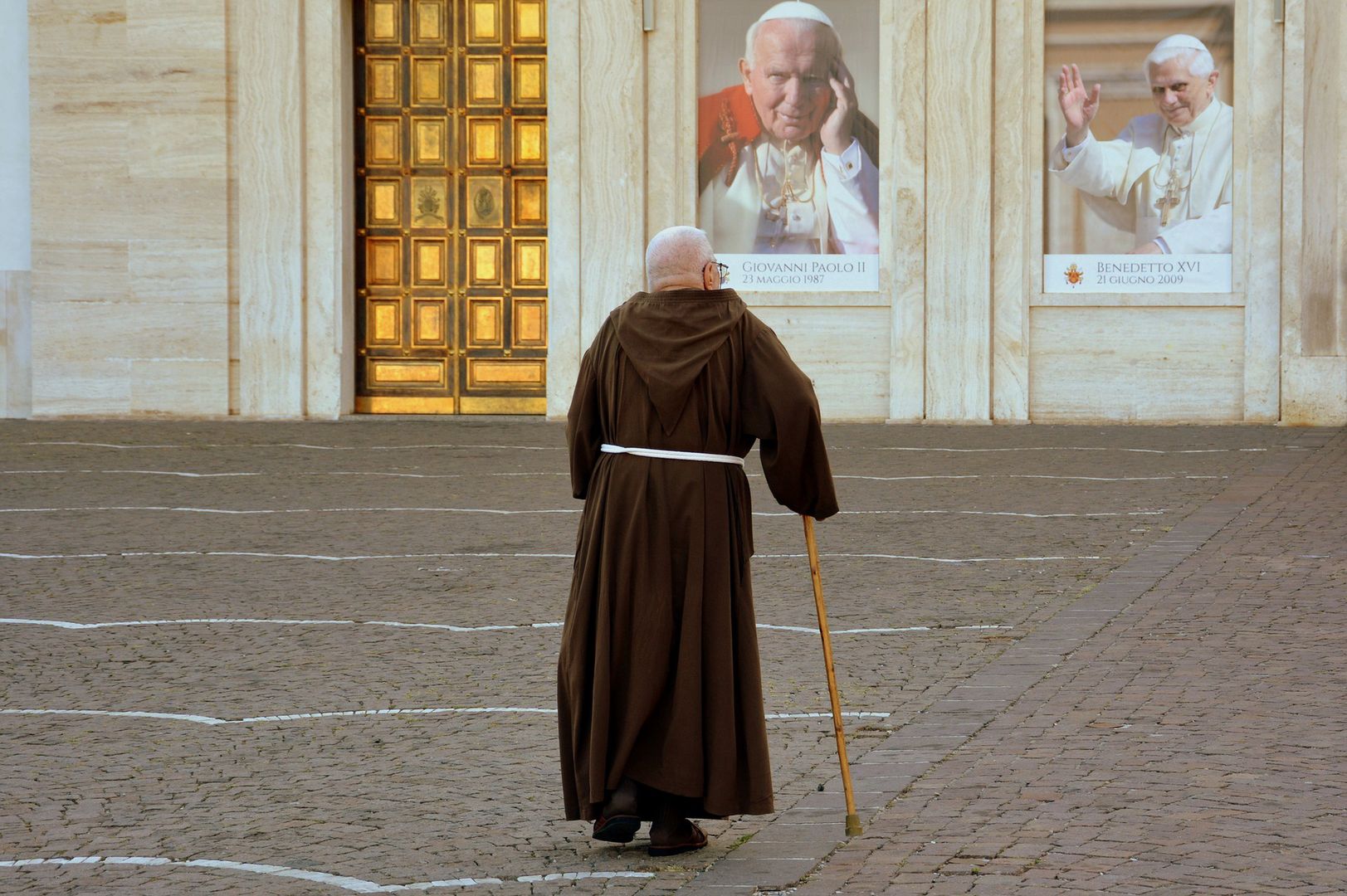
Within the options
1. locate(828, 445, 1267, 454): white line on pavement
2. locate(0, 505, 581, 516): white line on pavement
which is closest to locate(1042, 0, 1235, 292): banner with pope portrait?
locate(828, 445, 1267, 454): white line on pavement

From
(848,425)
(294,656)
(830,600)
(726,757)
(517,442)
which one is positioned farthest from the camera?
(848,425)

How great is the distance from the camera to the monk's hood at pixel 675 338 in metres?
5.13

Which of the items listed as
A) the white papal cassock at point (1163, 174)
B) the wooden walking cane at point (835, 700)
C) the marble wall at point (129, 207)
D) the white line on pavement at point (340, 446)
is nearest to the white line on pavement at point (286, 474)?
the white line on pavement at point (340, 446)

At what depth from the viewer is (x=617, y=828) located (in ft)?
16.6

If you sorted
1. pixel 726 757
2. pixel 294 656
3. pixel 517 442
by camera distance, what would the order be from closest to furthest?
pixel 726 757
pixel 294 656
pixel 517 442

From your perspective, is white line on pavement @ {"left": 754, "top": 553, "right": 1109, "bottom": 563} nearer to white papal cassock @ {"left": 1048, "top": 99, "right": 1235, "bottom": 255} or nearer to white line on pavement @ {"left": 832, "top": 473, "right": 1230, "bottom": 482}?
white line on pavement @ {"left": 832, "top": 473, "right": 1230, "bottom": 482}

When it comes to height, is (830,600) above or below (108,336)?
below

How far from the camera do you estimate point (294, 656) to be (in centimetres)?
789

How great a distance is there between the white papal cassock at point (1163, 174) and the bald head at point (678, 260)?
1437 centimetres

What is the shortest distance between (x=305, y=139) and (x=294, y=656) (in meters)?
12.8

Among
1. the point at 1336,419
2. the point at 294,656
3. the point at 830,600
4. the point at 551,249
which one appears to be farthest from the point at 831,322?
the point at 294,656

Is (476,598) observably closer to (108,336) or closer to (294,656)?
(294,656)

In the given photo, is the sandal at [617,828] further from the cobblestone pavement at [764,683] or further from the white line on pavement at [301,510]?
the white line on pavement at [301,510]

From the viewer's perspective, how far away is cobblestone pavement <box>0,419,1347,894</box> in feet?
16.2
